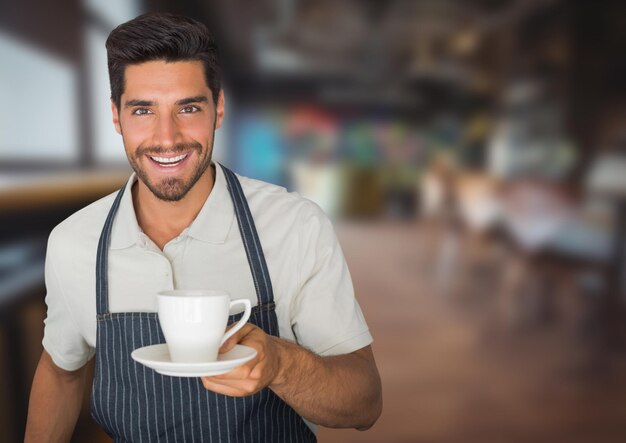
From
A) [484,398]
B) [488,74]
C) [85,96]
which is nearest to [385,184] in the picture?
[488,74]

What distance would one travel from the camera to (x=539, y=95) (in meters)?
2.12

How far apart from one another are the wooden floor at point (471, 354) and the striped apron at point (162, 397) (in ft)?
2.87

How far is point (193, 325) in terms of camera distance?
2.52 feet

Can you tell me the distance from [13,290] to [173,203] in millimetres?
489

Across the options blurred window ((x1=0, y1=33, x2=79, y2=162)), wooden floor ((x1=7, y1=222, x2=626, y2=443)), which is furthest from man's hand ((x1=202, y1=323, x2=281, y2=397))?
wooden floor ((x1=7, y1=222, x2=626, y2=443))

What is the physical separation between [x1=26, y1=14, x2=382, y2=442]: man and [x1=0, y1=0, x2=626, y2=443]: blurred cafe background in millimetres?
850

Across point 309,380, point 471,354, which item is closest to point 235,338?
point 309,380

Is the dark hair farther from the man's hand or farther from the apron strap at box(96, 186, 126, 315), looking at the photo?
the man's hand

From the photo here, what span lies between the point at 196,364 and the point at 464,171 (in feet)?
5.12

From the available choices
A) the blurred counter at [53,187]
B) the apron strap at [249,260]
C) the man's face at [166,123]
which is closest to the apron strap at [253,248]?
the apron strap at [249,260]

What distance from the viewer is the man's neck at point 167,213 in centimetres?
122

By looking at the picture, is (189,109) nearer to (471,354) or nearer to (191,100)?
(191,100)

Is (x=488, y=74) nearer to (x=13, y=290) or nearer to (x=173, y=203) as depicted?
(x=173, y=203)

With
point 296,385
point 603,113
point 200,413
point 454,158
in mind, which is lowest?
point 200,413
